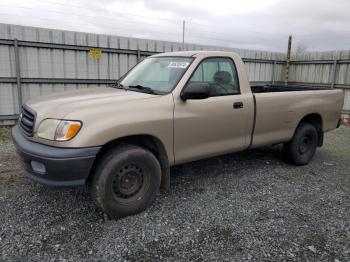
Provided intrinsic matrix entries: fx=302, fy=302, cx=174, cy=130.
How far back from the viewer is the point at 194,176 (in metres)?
4.74

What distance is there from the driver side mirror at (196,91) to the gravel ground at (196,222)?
52.8 inches

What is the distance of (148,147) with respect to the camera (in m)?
3.68

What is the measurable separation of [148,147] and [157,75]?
3.50 feet

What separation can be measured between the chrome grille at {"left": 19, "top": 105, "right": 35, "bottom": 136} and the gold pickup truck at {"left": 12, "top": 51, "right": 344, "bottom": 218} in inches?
0.5

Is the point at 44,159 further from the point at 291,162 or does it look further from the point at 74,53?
the point at 74,53

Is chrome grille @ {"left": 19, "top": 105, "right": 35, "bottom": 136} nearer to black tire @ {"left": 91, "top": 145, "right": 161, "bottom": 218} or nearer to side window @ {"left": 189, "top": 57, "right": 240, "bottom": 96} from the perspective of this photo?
black tire @ {"left": 91, "top": 145, "right": 161, "bottom": 218}

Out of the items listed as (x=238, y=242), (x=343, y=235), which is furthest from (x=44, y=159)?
(x=343, y=235)

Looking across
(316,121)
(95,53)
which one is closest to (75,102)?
(316,121)

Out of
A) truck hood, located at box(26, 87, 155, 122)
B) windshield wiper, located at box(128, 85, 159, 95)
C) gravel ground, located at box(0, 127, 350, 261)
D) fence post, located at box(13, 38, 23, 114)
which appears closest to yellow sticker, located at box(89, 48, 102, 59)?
fence post, located at box(13, 38, 23, 114)

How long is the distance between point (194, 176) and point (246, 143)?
0.96 m

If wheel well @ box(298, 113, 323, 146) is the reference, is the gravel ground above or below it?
below

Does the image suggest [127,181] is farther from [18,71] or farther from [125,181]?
[18,71]

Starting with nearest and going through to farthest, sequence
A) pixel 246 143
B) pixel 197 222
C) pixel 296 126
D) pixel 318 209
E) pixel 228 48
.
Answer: pixel 197 222 → pixel 318 209 → pixel 246 143 → pixel 296 126 → pixel 228 48

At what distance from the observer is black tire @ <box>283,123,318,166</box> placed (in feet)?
17.3
